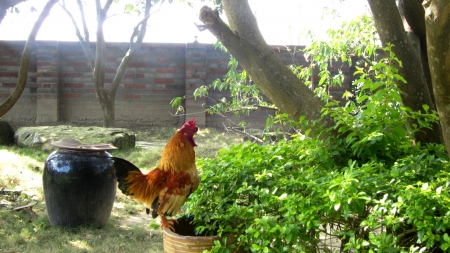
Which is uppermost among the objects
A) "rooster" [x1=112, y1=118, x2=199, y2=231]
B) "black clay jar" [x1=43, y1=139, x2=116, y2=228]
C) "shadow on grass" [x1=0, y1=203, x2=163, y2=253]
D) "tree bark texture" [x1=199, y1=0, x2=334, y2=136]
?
"tree bark texture" [x1=199, y1=0, x2=334, y2=136]

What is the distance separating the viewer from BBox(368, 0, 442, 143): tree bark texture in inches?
134

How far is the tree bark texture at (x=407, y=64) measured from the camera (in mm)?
3402

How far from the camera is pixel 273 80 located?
3258mm

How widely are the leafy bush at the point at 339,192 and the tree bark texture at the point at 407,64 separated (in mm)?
356

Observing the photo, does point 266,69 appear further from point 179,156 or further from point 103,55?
point 103,55

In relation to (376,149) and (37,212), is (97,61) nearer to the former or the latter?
(37,212)

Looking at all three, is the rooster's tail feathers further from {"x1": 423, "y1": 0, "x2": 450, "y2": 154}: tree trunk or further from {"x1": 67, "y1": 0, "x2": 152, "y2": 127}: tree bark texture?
{"x1": 67, "y1": 0, "x2": 152, "y2": 127}: tree bark texture

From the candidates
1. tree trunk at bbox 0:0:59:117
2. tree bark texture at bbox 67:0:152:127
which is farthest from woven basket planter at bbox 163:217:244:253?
tree bark texture at bbox 67:0:152:127

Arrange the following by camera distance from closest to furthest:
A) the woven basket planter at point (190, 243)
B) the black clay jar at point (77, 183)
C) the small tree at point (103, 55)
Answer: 1. the woven basket planter at point (190, 243)
2. the black clay jar at point (77, 183)
3. the small tree at point (103, 55)

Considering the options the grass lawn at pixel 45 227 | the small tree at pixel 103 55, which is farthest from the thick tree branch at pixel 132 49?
the grass lawn at pixel 45 227

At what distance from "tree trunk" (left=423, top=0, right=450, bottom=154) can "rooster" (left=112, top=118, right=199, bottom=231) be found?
164 centimetres

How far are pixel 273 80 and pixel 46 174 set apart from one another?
2.75 metres

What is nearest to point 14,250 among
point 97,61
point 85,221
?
point 85,221

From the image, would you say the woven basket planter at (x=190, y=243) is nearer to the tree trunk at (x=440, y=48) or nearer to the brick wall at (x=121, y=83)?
the tree trunk at (x=440, y=48)
